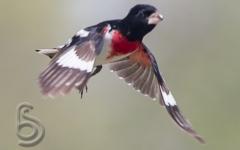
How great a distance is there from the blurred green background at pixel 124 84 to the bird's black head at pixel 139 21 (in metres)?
0.41

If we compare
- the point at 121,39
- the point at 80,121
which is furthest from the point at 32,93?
the point at 121,39

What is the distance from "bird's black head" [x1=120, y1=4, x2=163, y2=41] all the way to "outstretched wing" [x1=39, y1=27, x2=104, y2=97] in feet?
0.20

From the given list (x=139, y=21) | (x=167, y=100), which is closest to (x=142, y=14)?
(x=139, y=21)

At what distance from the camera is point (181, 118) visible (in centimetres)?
81

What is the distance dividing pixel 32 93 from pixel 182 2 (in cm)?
67

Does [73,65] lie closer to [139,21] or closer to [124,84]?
[139,21]

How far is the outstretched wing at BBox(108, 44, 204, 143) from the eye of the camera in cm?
85

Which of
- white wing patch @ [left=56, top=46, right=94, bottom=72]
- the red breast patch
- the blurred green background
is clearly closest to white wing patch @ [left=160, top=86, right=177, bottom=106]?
the red breast patch

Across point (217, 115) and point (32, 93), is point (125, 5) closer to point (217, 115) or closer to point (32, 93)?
point (32, 93)

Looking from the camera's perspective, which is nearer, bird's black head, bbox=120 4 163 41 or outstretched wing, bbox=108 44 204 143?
bird's black head, bbox=120 4 163 41

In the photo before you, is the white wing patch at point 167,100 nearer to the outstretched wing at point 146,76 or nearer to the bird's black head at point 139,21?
the outstretched wing at point 146,76

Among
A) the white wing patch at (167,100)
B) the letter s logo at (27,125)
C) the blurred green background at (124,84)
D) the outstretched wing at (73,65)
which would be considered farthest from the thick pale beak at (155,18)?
the blurred green background at (124,84)

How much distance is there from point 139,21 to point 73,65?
0.61 ft

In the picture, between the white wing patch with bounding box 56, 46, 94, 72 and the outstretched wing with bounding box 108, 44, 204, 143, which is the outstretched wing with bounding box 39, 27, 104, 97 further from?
the outstretched wing with bounding box 108, 44, 204, 143
